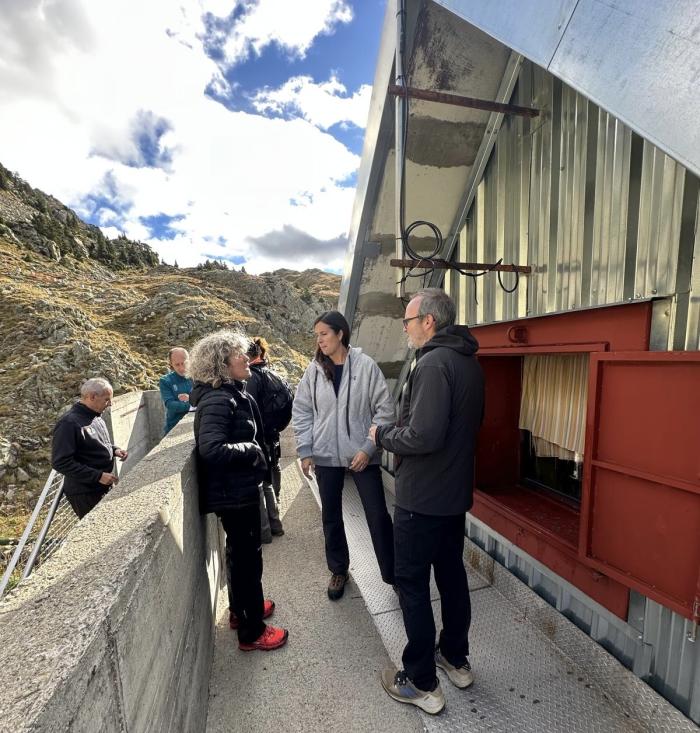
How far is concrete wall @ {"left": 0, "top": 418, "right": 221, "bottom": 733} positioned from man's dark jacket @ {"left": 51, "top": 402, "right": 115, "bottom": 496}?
2.17 metres

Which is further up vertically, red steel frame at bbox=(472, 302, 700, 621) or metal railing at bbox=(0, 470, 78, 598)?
red steel frame at bbox=(472, 302, 700, 621)

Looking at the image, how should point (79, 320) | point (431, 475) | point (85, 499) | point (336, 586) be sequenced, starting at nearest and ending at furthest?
point (431, 475) → point (336, 586) → point (85, 499) → point (79, 320)

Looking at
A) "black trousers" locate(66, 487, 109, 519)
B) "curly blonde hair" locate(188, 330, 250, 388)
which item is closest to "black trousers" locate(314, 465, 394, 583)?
"curly blonde hair" locate(188, 330, 250, 388)

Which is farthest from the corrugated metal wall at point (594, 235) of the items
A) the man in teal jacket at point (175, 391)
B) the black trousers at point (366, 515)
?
the man in teal jacket at point (175, 391)

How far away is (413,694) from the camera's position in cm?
224

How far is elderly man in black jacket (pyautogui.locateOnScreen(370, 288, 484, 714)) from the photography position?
1.98 metres

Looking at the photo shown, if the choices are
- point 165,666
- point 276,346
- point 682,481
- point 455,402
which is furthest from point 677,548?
point 276,346

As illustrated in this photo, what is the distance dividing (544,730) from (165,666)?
2077 mm

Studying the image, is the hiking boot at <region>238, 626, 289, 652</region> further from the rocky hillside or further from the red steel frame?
the rocky hillside

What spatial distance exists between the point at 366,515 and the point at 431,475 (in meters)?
1.09

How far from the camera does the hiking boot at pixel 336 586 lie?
322 cm

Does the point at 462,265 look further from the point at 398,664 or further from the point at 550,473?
the point at 398,664

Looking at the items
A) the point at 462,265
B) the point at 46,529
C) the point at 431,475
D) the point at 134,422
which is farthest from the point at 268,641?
the point at 134,422


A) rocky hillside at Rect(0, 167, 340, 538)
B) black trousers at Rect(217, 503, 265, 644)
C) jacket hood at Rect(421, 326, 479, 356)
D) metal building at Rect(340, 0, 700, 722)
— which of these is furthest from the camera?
rocky hillside at Rect(0, 167, 340, 538)
